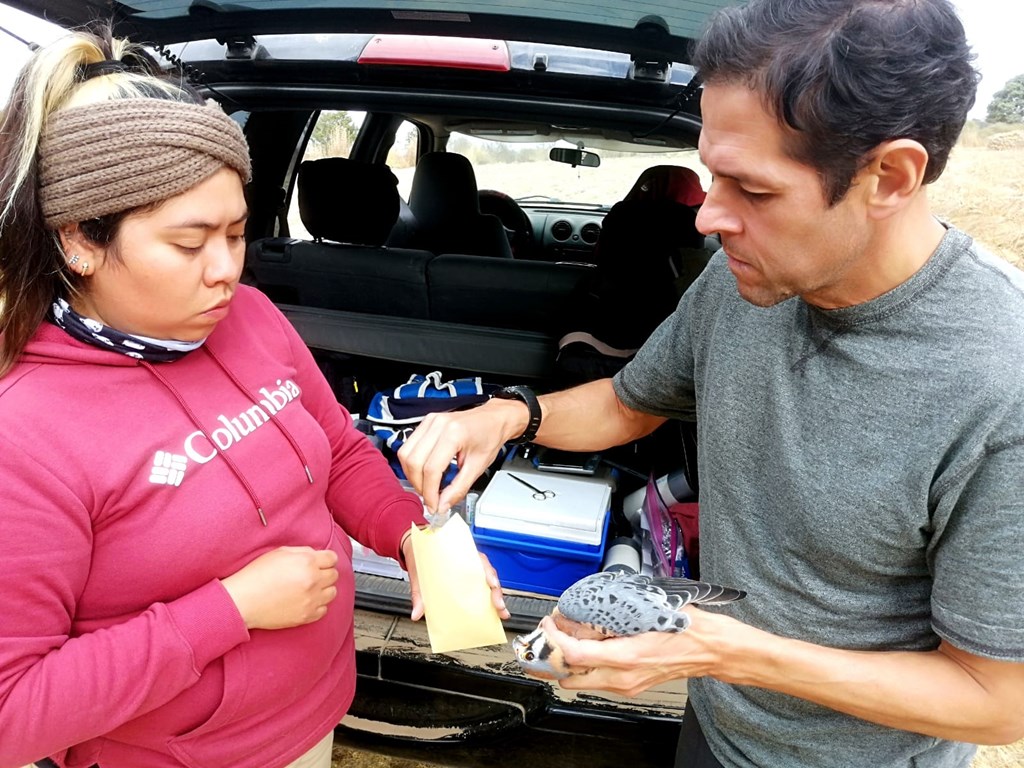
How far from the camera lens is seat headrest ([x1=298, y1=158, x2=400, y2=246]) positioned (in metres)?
2.73

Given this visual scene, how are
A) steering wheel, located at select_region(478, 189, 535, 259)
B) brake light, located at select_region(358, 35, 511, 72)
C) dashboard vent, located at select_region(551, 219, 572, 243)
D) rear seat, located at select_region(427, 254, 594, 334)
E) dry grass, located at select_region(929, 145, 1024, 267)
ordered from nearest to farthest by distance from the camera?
brake light, located at select_region(358, 35, 511, 72) < rear seat, located at select_region(427, 254, 594, 334) < steering wheel, located at select_region(478, 189, 535, 259) < dashboard vent, located at select_region(551, 219, 572, 243) < dry grass, located at select_region(929, 145, 1024, 267)

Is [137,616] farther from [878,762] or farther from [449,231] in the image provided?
[449,231]

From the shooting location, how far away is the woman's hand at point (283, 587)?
1.04 meters

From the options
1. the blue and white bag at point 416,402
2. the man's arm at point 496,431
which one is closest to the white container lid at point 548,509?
the blue and white bag at point 416,402

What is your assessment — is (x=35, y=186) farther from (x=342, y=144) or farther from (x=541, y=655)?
(x=342, y=144)

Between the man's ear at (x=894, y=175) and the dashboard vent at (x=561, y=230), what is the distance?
437cm

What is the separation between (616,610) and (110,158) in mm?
917

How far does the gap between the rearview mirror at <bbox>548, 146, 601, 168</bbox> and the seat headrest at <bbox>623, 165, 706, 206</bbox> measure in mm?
1142

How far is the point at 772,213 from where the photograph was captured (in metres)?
0.89

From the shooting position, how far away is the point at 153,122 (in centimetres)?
94

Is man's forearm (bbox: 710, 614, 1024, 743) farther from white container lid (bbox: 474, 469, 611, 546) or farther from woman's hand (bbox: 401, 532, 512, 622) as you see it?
white container lid (bbox: 474, 469, 611, 546)

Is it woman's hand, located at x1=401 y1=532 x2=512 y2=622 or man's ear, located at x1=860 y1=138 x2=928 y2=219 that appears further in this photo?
woman's hand, located at x1=401 y1=532 x2=512 y2=622

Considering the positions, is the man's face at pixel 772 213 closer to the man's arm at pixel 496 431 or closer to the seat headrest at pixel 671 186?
the man's arm at pixel 496 431

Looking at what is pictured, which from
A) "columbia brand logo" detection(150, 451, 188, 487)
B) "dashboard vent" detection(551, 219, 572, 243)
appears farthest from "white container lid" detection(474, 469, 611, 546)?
"dashboard vent" detection(551, 219, 572, 243)
